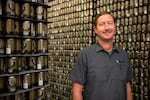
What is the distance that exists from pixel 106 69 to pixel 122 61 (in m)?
0.22

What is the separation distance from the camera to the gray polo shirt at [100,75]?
236cm

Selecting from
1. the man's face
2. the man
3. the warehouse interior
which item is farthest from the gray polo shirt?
the warehouse interior

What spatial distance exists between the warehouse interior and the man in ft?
4.98

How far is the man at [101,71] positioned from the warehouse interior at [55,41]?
1519 mm

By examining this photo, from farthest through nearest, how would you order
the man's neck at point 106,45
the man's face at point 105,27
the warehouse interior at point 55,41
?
1. the warehouse interior at point 55,41
2. the man's neck at point 106,45
3. the man's face at point 105,27

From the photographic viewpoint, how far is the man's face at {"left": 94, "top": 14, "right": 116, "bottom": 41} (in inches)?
91.6

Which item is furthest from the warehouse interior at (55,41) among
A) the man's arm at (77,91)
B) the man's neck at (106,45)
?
the man's neck at (106,45)

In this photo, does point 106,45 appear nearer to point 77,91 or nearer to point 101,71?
point 101,71

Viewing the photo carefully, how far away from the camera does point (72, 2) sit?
693 cm

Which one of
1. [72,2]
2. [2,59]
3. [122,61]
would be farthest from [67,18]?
[122,61]

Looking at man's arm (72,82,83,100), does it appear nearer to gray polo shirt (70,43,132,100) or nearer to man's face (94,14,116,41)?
gray polo shirt (70,43,132,100)

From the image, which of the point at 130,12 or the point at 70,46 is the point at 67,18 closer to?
the point at 70,46

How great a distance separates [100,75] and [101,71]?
41 millimetres

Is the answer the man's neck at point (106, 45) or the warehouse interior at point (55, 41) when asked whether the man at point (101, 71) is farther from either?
the warehouse interior at point (55, 41)
